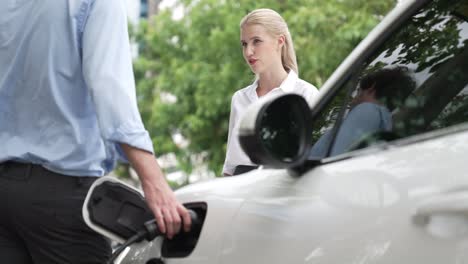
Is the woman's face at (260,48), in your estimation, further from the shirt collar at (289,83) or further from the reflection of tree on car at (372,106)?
the reflection of tree on car at (372,106)

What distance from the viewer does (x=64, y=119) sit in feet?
9.55

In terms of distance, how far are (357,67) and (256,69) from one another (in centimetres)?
182

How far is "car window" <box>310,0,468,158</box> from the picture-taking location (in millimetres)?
2354

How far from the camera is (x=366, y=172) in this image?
7.54 feet

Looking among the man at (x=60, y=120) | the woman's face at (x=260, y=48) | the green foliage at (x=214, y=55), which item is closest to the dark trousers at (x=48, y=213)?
the man at (x=60, y=120)

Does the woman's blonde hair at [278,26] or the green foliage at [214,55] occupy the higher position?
the woman's blonde hair at [278,26]

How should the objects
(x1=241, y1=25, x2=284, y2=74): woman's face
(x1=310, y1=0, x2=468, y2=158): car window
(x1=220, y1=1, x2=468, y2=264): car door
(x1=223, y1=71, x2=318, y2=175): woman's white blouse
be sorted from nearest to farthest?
(x1=220, y1=1, x2=468, y2=264): car door, (x1=310, y1=0, x2=468, y2=158): car window, (x1=223, y1=71, x2=318, y2=175): woman's white blouse, (x1=241, y1=25, x2=284, y2=74): woman's face

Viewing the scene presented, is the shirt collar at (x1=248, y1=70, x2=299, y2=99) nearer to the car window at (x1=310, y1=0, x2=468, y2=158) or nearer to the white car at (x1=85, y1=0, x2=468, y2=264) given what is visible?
the white car at (x1=85, y1=0, x2=468, y2=264)

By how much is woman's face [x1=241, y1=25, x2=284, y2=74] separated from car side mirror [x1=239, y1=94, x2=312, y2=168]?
A: 6.39 feet

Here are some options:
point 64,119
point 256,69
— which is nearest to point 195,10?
point 256,69

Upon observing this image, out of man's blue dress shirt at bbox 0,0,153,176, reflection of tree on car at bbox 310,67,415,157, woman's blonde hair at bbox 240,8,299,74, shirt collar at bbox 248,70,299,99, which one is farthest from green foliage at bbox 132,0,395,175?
reflection of tree on car at bbox 310,67,415,157

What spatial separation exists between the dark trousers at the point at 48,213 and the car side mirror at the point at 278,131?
63 cm

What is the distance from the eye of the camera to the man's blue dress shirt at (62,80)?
2.86 metres

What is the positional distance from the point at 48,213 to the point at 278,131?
2.44ft
